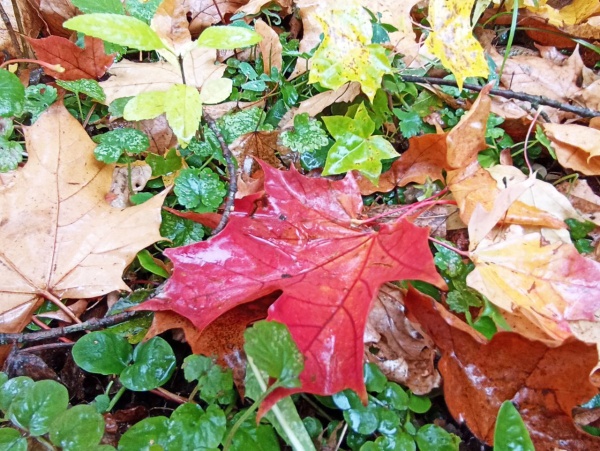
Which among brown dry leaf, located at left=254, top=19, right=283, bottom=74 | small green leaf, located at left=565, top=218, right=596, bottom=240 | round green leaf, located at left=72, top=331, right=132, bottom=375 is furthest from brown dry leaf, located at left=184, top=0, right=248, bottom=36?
small green leaf, located at left=565, top=218, right=596, bottom=240

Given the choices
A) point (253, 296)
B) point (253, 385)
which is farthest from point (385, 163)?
point (253, 385)

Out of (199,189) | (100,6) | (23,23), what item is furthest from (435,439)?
(23,23)

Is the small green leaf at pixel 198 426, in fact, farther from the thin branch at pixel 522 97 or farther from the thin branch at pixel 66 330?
the thin branch at pixel 522 97

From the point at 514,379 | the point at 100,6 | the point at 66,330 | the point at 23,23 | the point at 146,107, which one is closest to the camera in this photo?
the point at 514,379

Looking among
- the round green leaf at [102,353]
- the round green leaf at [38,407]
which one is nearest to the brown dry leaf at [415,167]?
the round green leaf at [102,353]

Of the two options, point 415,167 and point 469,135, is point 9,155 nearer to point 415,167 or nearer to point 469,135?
point 415,167

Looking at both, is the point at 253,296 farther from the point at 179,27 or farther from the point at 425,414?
the point at 179,27

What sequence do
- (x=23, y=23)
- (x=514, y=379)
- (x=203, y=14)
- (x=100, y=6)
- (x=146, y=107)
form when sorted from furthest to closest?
(x=203, y=14) < (x=23, y=23) < (x=100, y=6) < (x=146, y=107) < (x=514, y=379)
